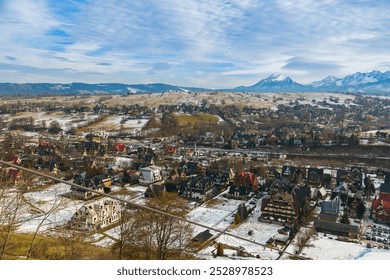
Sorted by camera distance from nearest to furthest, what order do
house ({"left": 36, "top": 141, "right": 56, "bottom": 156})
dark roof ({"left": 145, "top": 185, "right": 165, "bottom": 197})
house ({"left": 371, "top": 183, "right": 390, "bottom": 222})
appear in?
house ({"left": 371, "top": 183, "right": 390, "bottom": 222}) → dark roof ({"left": 145, "top": 185, "right": 165, "bottom": 197}) → house ({"left": 36, "top": 141, "right": 56, "bottom": 156})

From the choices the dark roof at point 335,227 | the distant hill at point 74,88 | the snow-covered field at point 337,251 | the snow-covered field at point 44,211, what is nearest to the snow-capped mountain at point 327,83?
the distant hill at point 74,88

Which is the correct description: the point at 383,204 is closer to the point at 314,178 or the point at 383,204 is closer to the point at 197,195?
the point at 314,178

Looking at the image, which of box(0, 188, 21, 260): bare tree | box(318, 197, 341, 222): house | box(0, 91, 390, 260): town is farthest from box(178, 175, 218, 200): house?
box(0, 188, 21, 260): bare tree

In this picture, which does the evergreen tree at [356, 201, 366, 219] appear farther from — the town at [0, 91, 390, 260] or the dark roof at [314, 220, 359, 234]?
the dark roof at [314, 220, 359, 234]

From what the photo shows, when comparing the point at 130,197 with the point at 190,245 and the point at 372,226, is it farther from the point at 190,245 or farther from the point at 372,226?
the point at 372,226

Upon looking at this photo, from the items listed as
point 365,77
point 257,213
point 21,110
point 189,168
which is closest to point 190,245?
point 257,213

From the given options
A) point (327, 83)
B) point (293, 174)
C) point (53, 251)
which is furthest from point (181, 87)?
point (53, 251)

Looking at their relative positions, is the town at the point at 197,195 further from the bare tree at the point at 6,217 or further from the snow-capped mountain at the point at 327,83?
the snow-capped mountain at the point at 327,83
